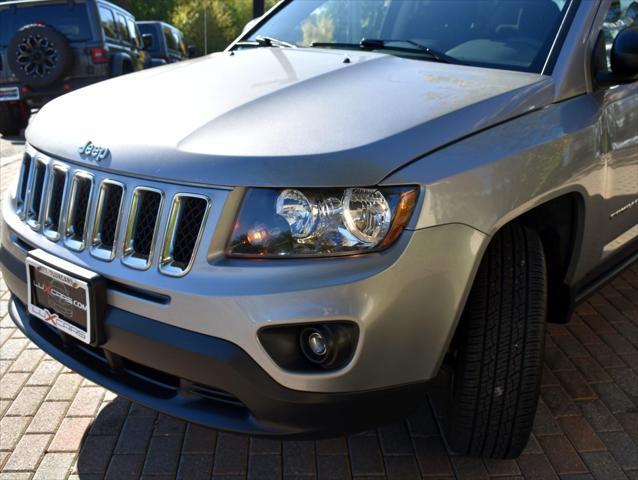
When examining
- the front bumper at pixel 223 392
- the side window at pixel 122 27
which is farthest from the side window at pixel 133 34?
the front bumper at pixel 223 392

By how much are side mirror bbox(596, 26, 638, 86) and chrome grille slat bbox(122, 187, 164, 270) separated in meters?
1.74

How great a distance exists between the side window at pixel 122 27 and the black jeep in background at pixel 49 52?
56 centimetres

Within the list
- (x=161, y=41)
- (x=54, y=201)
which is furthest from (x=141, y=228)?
(x=161, y=41)

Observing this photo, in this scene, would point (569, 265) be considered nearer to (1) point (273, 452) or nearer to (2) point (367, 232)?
(2) point (367, 232)

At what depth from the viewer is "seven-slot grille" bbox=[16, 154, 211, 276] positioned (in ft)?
6.21

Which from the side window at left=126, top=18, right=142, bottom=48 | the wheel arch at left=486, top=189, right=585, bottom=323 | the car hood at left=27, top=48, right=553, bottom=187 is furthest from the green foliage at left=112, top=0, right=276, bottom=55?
the wheel arch at left=486, top=189, right=585, bottom=323

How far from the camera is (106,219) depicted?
2.08 meters

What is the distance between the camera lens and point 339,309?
176 cm

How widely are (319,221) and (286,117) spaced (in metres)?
0.41

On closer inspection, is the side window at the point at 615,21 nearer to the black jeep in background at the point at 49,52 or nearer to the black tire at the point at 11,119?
the black jeep in background at the point at 49,52

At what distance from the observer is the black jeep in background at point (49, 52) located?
350 inches

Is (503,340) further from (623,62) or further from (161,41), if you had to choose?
(161,41)

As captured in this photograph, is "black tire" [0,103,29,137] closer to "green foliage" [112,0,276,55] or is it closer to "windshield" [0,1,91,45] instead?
"windshield" [0,1,91,45]

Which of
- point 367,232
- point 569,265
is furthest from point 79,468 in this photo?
point 569,265
